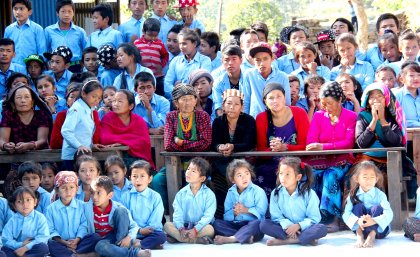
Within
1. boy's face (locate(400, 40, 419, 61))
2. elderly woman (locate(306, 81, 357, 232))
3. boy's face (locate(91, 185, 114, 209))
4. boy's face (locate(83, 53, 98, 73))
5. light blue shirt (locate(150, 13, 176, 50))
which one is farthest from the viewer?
light blue shirt (locate(150, 13, 176, 50))

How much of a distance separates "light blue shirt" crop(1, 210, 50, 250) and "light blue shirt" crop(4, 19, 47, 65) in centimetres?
440

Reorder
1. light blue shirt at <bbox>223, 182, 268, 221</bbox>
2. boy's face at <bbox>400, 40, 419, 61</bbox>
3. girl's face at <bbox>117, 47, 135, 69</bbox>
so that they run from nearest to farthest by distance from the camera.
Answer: light blue shirt at <bbox>223, 182, 268, 221</bbox>, boy's face at <bbox>400, 40, 419, 61</bbox>, girl's face at <bbox>117, 47, 135, 69</bbox>

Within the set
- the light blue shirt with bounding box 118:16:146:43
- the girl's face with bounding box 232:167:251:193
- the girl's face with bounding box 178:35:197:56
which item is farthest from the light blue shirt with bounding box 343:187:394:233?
the light blue shirt with bounding box 118:16:146:43

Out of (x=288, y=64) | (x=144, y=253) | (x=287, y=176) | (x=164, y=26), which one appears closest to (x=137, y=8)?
(x=164, y=26)

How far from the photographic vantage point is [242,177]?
8148 mm

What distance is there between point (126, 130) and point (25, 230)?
6.00 feet

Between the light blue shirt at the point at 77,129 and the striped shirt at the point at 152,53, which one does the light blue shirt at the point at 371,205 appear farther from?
the striped shirt at the point at 152,53

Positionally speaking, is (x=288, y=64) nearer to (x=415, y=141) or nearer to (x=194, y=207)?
(x=415, y=141)

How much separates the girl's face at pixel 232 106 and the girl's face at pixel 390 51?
269cm

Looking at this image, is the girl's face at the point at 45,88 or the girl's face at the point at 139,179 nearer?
the girl's face at the point at 139,179

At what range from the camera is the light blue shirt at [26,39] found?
11.5m

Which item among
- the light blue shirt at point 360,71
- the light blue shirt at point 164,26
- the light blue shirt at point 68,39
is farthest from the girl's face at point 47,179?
the light blue shirt at point 164,26

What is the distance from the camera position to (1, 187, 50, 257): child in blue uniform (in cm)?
738

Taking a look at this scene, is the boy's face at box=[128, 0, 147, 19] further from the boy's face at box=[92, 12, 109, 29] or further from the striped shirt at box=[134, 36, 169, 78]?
the striped shirt at box=[134, 36, 169, 78]
